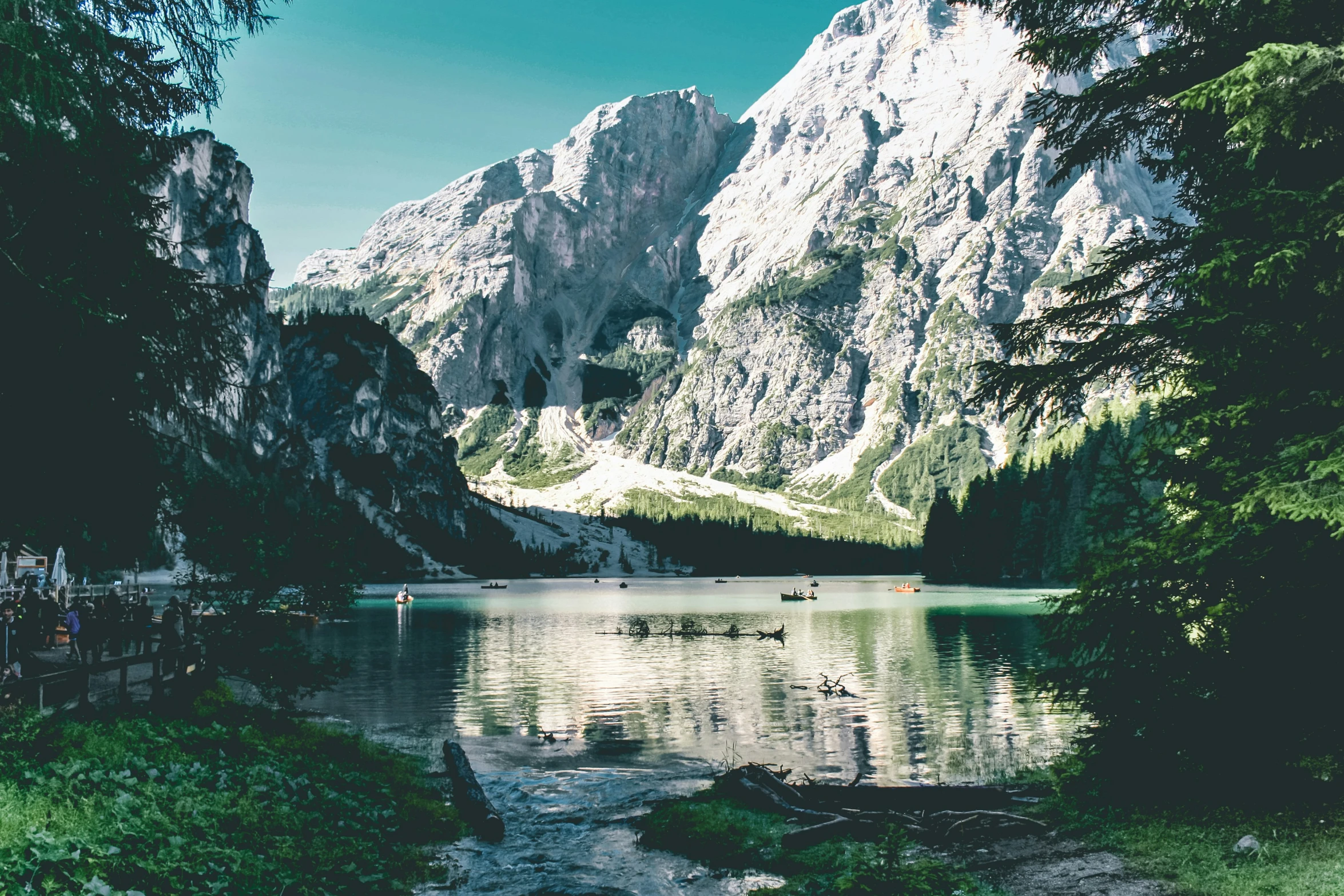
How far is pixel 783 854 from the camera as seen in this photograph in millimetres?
16797

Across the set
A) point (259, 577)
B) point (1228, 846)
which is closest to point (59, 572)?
point (259, 577)

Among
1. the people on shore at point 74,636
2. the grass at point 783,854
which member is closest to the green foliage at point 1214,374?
the grass at point 783,854

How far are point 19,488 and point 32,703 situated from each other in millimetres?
7850

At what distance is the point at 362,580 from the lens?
28234mm

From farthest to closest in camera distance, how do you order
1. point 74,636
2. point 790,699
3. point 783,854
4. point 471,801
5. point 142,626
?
point 790,699
point 142,626
point 74,636
point 471,801
point 783,854

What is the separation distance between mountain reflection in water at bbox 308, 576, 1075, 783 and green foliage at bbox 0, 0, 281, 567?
16.4m

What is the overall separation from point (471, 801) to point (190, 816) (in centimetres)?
868

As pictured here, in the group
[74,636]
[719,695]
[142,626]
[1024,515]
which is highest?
[1024,515]

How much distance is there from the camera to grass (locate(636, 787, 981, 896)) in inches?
449

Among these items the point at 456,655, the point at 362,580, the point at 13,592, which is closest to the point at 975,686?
the point at 362,580

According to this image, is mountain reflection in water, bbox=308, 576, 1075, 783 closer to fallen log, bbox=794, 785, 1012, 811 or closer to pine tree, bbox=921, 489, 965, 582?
fallen log, bbox=794, 785, 1012, 811

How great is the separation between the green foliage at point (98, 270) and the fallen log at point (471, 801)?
9.73 metres

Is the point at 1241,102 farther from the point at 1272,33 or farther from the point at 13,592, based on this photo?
the point at 13,592

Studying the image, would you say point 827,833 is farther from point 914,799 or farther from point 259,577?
point 259,577
